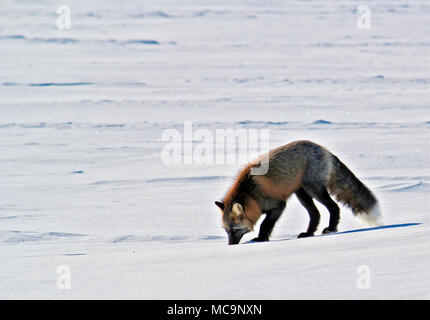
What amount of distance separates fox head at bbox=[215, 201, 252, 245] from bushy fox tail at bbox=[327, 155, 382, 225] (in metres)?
0.85

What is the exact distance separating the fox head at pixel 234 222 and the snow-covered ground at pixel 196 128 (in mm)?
111

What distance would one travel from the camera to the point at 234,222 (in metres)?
6.02

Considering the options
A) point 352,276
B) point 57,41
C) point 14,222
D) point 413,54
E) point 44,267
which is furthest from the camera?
point 57,41

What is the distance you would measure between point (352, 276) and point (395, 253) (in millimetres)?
551

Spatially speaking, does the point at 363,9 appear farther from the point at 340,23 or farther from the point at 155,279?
the point at 155,279

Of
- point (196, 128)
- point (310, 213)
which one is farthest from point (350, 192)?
point (196, 128)

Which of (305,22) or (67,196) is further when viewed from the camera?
(305,22)

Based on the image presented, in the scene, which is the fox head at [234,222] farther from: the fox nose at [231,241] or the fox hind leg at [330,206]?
the fox hind leg at [330,206]

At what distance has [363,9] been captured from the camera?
101 feet

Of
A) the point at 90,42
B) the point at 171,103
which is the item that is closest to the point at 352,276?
the point at 171,103

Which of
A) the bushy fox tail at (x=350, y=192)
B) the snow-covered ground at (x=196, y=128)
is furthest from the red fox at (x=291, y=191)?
the snow-covered ground at (x=196, y=128)

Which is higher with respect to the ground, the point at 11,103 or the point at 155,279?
the point at 11,103

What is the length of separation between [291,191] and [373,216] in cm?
72

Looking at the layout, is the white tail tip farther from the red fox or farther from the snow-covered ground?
the snow-covered ground
